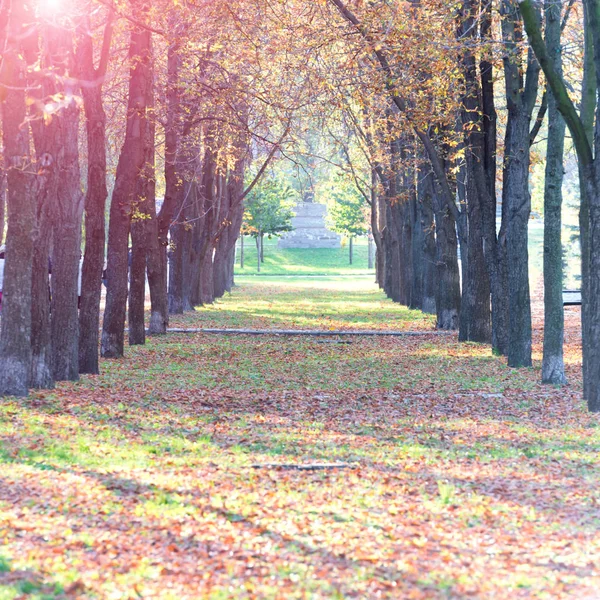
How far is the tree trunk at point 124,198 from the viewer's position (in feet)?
62.5

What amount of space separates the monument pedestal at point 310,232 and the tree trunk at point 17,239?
291 ft

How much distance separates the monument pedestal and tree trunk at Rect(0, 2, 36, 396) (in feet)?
291

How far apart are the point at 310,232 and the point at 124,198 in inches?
3479

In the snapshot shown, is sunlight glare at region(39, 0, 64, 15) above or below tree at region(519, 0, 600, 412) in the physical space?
above

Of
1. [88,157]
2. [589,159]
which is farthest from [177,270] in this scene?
[589,159]

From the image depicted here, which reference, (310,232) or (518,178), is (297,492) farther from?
(310,232)

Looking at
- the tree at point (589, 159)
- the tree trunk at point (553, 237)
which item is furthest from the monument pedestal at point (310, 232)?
the tree at point (589, 159)

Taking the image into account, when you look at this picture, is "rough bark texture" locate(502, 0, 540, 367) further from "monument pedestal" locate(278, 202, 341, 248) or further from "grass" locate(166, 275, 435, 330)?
"monument pedestal" locate(278, 202, 341, 248)

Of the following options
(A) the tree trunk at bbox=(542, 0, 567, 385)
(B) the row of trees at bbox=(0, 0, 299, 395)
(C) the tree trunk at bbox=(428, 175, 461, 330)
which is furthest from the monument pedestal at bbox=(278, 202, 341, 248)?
(A) the tree trunk at bbox=(542, 0, 567, 385)

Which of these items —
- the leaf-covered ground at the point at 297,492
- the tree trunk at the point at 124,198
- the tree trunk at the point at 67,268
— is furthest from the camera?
the tree trunk at the point at 124,198

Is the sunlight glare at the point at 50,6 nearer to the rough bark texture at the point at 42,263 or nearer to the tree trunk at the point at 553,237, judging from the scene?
the rough bark texture at the point at 42,263

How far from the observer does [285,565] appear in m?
6.41

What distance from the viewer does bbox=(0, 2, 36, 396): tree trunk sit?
12758mm

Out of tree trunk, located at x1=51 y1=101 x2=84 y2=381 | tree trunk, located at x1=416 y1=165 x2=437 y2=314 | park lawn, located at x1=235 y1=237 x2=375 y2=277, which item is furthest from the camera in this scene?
park lawn, located at x1=235 y1=237 x2=375 y2=277
